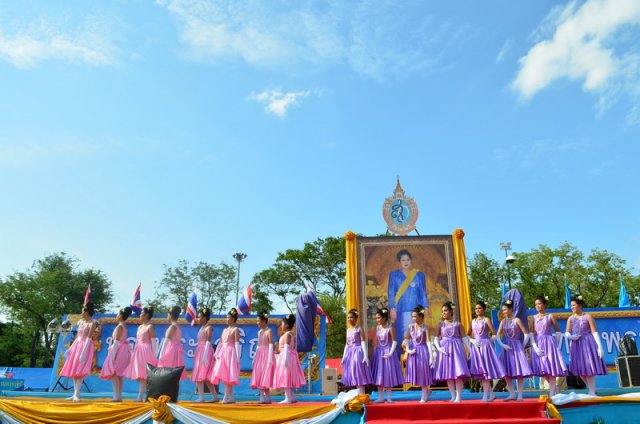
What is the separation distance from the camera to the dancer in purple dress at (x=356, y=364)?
24.7 ft

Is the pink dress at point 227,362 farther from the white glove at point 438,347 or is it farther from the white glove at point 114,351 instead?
the white glove at point 438,347

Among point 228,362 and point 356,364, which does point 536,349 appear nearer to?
point 356,364

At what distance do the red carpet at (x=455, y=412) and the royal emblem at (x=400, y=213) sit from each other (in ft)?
27.3

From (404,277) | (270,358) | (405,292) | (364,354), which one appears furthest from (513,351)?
(404,277)

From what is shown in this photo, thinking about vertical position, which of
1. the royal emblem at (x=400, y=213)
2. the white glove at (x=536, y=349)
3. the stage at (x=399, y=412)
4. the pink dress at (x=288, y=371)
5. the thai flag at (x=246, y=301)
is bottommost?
the stage at (x=399, y=412)

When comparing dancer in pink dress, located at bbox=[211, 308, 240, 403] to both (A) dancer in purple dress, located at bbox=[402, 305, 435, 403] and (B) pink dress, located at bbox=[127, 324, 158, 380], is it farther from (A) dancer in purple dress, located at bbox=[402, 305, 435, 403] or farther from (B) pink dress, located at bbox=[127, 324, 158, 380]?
(A) dancer in purple dress, located at bbox=[402, 305, 435, 403]

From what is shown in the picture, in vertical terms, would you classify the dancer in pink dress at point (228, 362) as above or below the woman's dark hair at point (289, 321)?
below

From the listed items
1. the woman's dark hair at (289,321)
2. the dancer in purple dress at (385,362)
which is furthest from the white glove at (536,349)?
the woman's dark hair at (289,321)

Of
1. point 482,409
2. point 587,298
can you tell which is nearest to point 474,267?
point 587,298

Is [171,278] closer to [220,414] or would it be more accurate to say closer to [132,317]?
[132,317]

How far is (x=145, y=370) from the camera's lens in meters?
8.36

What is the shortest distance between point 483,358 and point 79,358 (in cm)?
679

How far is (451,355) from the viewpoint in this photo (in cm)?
745

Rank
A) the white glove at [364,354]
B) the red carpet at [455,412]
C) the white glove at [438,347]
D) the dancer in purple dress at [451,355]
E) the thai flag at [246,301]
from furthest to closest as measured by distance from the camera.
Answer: the thai flag at [246,301], the white glove at [364,354], the white glove at [438,347], the dancer in purple dress at [451,355], the red carpet at [455,412]
